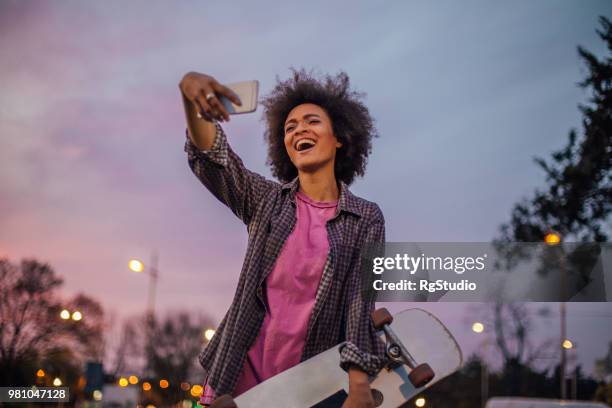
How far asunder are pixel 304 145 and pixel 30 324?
36282mm

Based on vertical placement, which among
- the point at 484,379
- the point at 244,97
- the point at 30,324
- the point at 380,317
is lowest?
the point at 484,379

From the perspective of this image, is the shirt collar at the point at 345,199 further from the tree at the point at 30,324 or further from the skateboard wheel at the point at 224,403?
the tree at the point at 30,324

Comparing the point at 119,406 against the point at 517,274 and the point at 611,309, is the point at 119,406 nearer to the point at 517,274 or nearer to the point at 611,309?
the point at 517,274

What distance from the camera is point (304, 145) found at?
305cm

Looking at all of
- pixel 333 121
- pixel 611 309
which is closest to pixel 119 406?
pixel 611 309

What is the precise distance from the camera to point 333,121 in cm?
336

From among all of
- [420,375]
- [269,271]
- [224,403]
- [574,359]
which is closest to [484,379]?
[574,359]

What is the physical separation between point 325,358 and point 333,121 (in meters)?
1.37

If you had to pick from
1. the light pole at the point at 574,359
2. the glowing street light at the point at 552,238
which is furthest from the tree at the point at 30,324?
the light pole at the point at 574,359

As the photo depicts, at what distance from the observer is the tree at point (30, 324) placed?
3375 centimetres

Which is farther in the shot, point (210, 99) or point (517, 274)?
point (517, 274)

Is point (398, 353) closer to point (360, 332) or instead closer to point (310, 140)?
point (360, 332)

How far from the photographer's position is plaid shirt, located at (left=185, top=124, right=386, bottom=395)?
250cm

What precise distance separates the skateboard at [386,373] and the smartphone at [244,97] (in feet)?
3.24
